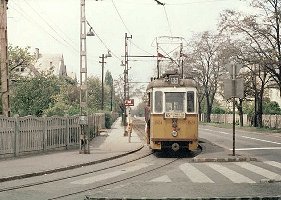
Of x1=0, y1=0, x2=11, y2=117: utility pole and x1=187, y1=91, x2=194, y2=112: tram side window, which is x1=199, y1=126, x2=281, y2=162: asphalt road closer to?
x1=187, y1=91, x2=194, y2=112: tram side window

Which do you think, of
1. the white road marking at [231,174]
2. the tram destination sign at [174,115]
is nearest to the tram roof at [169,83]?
the tram destination sign at [174,115]

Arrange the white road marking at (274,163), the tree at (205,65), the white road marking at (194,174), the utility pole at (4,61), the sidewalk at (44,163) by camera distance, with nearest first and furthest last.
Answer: the white road marking at (194,174), the sidewalk at (44,163), the white road marking at (274,163), the utility pole at (4,61), the tree at (205,65)

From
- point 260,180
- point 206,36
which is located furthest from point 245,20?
point 260,180

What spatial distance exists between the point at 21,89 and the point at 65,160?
2200cm

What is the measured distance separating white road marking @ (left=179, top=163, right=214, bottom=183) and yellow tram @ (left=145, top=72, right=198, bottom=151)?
2.79 m

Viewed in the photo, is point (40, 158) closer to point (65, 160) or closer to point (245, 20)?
point (65, 160)

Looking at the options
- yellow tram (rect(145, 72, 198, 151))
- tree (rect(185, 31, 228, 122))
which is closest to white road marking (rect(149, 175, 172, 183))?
yellow tram (rect(145, 72, 198, 151))

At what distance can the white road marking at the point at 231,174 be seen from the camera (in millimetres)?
11562

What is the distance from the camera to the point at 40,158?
17.0 m

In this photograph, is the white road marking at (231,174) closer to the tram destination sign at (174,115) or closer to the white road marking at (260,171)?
the white road marking at (260,171)

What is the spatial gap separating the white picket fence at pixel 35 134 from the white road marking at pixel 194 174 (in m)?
6.34

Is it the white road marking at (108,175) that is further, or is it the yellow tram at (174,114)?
the yellow tram at (174,114)

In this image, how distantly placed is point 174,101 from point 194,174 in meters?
6.01

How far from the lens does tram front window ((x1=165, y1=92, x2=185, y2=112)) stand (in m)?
18.5
